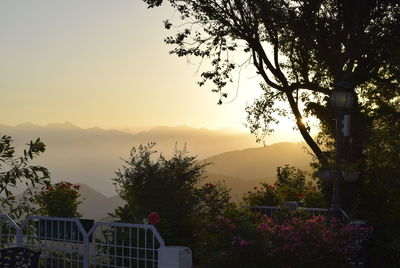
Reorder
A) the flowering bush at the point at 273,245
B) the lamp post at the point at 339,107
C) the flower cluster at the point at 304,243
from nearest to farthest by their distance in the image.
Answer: the flowering bush at the point at 273,245 → the flower cluster at the point at 304,243 → the lamp post at the point at 339,107

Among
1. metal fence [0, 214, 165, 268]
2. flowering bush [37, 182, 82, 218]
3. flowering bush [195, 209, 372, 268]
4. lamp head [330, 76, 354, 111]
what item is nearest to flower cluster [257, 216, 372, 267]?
flowering bush [195, 209, 372, 268]

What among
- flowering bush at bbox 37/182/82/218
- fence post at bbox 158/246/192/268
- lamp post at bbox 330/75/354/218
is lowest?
fence post at bbox 158/246/192/268

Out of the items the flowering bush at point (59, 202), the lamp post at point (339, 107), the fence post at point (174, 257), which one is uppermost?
the lamp post at point (339, 107)

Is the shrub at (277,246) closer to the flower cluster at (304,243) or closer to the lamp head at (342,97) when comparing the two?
the flower cluster at (304,243)


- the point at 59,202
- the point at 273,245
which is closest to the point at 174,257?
the point at 273,245

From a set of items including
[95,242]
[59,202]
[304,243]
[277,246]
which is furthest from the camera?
[59,202]

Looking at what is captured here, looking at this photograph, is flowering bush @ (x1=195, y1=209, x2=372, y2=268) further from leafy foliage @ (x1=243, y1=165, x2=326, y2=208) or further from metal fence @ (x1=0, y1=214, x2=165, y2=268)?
leafy foliage @ (x1=243, y1=165, x2=326, y2=208)

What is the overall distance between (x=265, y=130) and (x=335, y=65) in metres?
6.11

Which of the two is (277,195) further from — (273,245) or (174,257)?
(174,257)

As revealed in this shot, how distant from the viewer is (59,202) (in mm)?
16906

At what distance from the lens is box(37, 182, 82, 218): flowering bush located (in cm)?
1684

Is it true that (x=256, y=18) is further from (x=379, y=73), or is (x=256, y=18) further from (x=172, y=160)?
(x=172, y=160)

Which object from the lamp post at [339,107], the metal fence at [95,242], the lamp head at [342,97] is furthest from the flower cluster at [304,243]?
the lamp head at [342,97]

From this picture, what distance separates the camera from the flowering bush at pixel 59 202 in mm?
16844
